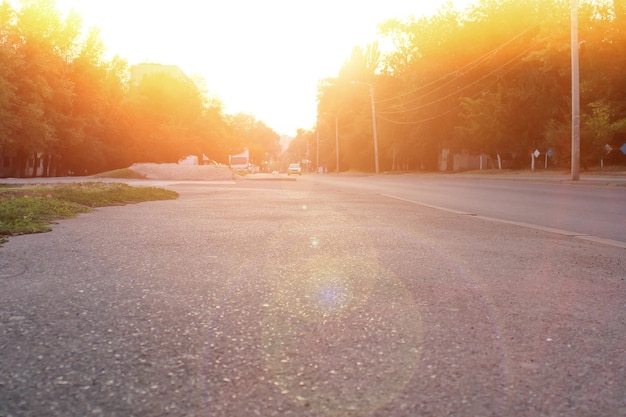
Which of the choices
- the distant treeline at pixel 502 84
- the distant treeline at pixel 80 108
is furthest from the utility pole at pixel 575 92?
the distant treeline at pixel 80 108

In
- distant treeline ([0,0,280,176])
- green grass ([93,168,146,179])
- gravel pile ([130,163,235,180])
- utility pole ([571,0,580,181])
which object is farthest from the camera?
gravel pile ([130,163,235,180])

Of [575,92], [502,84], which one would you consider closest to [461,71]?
[502,84]

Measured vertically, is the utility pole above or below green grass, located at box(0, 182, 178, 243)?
above

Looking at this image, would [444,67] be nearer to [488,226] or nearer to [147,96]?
[147,96]

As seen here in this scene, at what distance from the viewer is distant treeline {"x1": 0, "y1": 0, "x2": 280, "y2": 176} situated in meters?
Answer: 31.9

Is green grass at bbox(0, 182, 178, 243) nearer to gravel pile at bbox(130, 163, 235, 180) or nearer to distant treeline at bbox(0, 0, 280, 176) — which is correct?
distant treeline at bbox(0, 0, 280, 176)

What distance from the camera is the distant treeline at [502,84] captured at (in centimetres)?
3055

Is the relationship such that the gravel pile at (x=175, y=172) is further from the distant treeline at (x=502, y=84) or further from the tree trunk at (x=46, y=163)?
the distant treeline at (x=502, y=84)

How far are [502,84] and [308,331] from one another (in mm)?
44476

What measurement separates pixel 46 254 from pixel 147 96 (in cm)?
5080

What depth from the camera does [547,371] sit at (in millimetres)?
2129

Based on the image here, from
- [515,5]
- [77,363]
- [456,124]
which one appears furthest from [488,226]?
[456,124]

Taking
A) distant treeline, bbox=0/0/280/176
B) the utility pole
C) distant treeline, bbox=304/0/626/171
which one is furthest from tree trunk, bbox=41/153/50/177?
the utility pole

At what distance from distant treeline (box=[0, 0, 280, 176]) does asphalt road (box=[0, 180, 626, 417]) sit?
27229 millimetres
